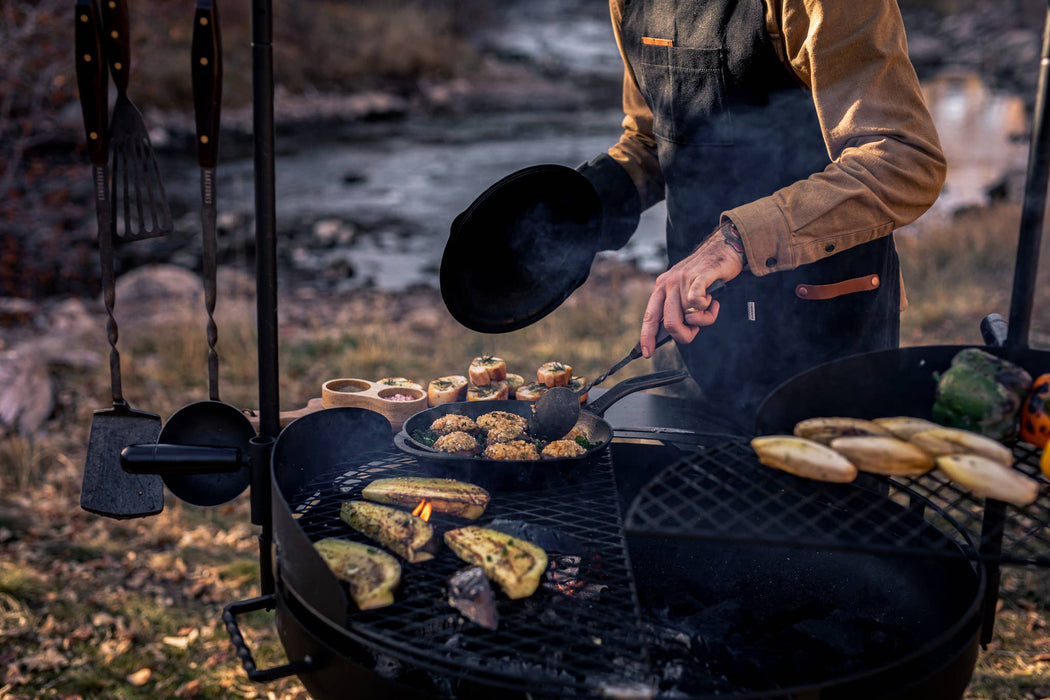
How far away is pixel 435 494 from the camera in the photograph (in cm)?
213

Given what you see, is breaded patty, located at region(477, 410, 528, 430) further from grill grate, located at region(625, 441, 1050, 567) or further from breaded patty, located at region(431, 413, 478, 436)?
grill grate, located at region(625, 441, 1050, 567)

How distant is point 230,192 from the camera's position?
13445 millimetres

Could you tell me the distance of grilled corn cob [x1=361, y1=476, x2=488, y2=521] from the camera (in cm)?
211

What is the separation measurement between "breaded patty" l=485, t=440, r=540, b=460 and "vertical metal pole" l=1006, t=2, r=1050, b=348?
1.19 m

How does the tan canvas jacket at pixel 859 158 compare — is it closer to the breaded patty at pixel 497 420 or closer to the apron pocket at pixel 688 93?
the apron pocket at pixel 688 93

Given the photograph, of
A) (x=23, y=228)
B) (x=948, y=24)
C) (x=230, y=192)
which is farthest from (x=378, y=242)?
(x=948, y=24)

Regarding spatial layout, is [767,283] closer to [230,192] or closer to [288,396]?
[288,396]

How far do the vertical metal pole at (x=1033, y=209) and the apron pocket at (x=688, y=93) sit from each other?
0.99 m

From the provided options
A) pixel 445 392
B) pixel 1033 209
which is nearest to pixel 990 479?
pixel 1033 209

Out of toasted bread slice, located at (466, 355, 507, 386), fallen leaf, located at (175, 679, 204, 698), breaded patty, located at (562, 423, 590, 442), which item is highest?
toasted bread slice, located at (466, 355, 507, 386)

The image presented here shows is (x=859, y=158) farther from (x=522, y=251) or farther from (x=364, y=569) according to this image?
(x=364, y=569)

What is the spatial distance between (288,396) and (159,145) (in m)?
11.2

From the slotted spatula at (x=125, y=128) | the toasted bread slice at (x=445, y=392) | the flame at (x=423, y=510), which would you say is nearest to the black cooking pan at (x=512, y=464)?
the flame at (x=423, y=510)

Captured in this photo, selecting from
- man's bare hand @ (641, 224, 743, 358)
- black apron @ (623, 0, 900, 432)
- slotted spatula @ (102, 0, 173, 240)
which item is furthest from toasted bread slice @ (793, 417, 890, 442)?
slotted spatula @ (102, 0, 173, 240)
